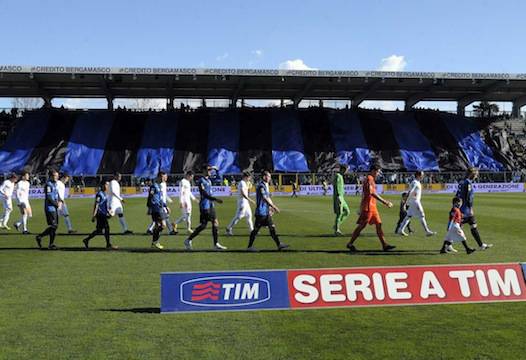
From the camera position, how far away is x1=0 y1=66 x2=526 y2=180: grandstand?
49.5m

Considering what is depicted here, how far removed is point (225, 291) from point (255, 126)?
160 ft

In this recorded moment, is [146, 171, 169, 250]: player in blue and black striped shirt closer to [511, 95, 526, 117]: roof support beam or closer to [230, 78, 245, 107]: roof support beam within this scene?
[230, 78, 245, 107]: roof support beam

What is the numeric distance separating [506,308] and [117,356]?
511 cm

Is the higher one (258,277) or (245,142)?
(245,142)

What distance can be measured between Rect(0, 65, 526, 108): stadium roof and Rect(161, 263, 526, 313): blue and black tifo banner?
43.5m

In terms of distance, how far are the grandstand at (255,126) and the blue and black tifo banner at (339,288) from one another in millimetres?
41633

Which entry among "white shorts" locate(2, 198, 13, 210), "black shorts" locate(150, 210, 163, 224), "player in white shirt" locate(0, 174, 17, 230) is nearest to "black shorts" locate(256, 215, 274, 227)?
"black shorts" locate(150, 210, 163, 224)

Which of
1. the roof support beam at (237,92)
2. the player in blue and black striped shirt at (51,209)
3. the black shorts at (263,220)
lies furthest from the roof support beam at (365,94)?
the player in blue and black striped shirt at (51,209)

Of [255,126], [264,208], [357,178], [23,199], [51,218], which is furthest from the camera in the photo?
[255,126]

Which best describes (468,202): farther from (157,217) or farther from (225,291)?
(225,291)

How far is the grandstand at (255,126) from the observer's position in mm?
49469

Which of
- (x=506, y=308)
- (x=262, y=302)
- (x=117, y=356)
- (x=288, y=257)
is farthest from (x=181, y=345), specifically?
(x=288, y=257)

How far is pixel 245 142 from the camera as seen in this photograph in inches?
2085

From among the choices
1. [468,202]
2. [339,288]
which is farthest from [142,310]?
[468,202]
